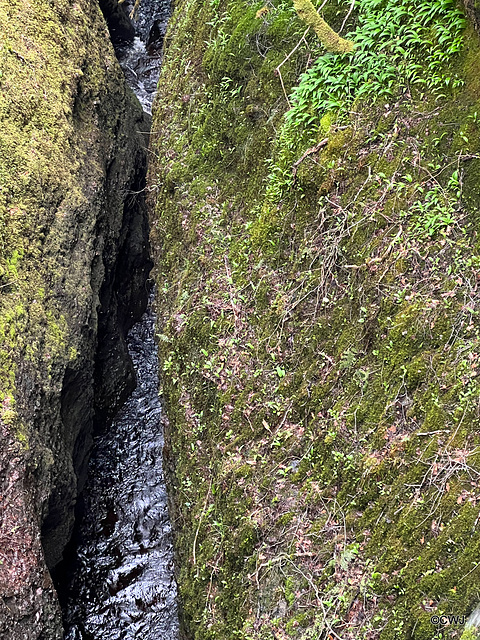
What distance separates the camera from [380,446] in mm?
3393

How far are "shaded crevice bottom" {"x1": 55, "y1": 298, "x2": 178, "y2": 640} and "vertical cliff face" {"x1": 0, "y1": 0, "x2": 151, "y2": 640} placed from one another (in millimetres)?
402

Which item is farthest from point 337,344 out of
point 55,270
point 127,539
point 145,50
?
point 145,50

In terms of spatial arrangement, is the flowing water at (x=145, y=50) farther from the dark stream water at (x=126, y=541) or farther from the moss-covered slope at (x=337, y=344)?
the dark stream water at (x=126, y=541)

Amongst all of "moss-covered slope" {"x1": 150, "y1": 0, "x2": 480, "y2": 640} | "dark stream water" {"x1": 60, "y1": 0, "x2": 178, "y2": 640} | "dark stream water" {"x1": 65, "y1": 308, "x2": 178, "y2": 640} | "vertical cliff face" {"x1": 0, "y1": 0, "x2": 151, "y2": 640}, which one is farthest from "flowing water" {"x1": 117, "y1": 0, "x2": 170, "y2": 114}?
"dark stream water" {"x1": 65, "y1": 308, "x2": 178, "y2": 640}

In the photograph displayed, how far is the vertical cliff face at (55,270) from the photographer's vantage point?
4289mm

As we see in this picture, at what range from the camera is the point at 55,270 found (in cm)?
564

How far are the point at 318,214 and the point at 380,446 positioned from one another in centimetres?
217

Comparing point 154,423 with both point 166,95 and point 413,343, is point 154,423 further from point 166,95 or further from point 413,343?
point 166,95

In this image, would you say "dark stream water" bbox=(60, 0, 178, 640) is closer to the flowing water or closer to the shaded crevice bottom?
the shaded crevice bottom

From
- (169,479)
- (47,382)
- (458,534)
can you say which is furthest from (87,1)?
(458,534)

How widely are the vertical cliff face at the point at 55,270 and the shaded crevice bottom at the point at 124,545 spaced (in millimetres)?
402

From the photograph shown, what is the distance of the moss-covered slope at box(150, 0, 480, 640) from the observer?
3092mm

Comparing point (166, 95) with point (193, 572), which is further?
point (166, 95)

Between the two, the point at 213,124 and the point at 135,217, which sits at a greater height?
the point at 213,124
